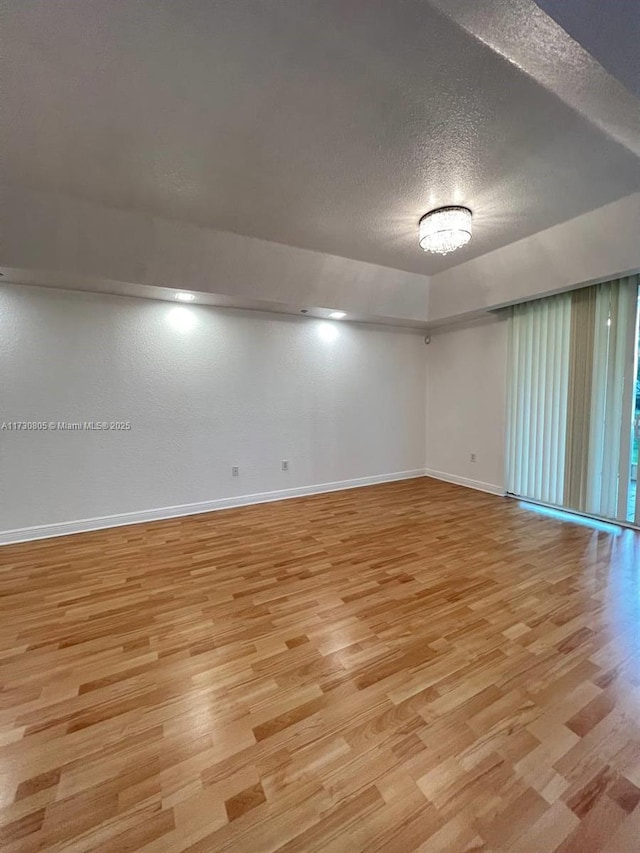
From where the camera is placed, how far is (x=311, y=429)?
455cm

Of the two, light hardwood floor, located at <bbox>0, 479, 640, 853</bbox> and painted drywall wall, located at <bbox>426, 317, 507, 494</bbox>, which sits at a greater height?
painted drywall wall, located at <bbox>426, 317, 507, 494</bbox>

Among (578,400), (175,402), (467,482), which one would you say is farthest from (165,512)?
(578,400)

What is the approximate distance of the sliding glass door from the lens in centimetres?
323

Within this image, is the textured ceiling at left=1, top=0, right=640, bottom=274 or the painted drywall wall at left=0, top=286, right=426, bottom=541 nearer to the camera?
the textured ceiling at left=1, top=0, right=640, bottom=274

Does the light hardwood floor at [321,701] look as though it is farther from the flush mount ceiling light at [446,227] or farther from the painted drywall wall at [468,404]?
the flush mount ceiling light at [446,227]

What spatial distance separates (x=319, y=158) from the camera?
2172mm

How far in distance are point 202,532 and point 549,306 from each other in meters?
4.33

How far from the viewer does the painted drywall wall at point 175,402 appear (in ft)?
10.4

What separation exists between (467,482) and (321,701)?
13.2ft

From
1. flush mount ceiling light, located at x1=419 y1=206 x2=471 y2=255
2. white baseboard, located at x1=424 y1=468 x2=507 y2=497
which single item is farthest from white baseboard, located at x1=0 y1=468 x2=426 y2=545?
flush mount ceiling light, located at x1=419 y1=206 x2=471 y2=255

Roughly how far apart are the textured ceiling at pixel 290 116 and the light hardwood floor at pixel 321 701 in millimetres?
2524

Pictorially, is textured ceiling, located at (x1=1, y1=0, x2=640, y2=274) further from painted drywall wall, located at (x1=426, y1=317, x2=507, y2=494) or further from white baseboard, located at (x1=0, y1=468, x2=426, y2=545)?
white baseboard, located at (x1=0, y1=468, x2=426, y2=545)

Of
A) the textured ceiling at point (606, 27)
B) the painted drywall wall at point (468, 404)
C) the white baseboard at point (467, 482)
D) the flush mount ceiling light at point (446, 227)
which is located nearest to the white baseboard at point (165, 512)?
the white baseboard at point (467, 482)

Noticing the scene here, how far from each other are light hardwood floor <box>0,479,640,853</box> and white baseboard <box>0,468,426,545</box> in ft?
1.19
